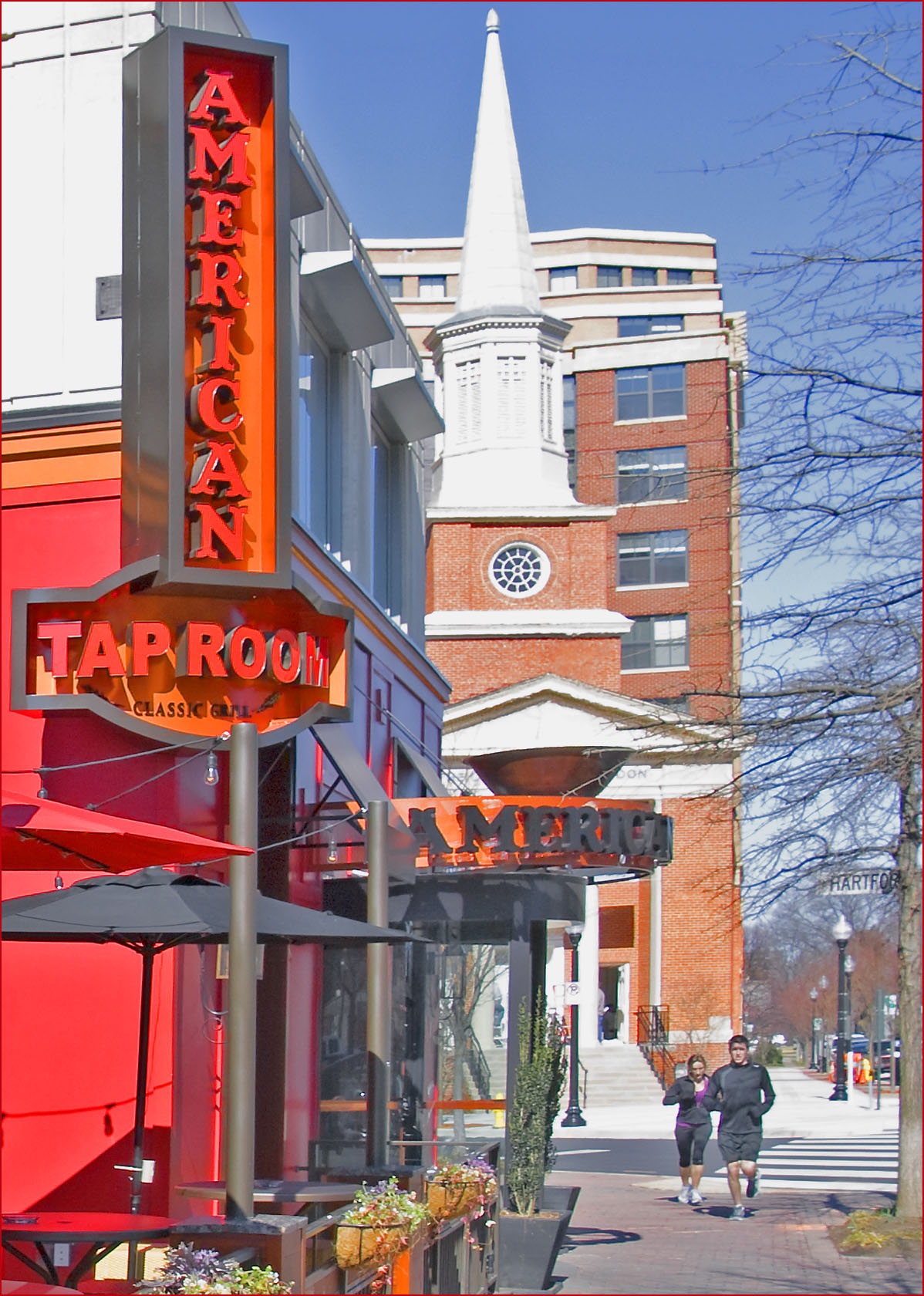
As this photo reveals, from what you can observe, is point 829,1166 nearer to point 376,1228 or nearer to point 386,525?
point 386,525

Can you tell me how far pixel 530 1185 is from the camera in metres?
13.7

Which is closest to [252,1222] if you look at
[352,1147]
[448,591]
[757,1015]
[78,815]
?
[78,815]

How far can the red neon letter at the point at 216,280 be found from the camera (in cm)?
1172

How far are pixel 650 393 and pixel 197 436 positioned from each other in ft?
200

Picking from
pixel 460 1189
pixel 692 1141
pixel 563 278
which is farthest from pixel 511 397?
pixel 563 278

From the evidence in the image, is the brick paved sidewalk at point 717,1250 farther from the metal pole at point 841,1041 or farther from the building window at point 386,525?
the metal pole at point 841,1041

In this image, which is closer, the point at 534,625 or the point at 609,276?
the point at 534,625

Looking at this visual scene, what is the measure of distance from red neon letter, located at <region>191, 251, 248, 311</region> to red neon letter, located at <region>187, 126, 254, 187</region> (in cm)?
54

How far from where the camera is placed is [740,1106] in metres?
16.7

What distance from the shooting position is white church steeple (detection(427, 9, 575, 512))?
51562mm

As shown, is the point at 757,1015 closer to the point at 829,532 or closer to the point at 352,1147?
the point at 352,1147

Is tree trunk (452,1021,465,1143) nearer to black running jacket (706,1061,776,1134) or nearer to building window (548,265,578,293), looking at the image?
black running jacket (706,1061,776,1134)

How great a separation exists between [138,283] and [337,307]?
4.73m

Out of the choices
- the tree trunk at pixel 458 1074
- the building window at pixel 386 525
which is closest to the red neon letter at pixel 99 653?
the tree trunk at pixel 458 1074
